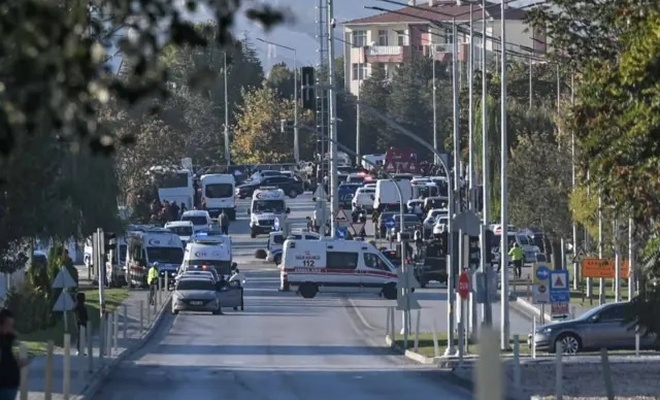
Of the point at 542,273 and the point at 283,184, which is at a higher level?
the point at 283,184

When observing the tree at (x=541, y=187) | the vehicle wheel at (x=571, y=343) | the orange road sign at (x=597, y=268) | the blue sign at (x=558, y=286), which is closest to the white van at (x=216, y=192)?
the tree at (x=541, y=187)

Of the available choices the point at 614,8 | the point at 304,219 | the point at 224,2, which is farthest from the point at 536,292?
the point at 304,219

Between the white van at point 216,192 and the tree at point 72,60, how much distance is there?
91.7 m

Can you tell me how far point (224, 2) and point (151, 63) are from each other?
62 cm

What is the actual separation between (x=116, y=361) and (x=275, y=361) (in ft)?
12.1

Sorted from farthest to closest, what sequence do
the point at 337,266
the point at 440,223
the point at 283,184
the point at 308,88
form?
the point at 283,184 → the point at 440,223 → the point at 337,266 → the point at 308,88

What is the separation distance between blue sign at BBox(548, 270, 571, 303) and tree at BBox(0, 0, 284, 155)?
2791cm

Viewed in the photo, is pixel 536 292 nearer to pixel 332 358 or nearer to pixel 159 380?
pixel 332 358

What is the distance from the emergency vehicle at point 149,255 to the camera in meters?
64.2

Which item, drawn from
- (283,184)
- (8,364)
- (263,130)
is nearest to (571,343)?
(8,364)

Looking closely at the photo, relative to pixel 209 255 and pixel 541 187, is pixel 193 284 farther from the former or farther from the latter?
pixel 541 187

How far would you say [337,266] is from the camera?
193 ft

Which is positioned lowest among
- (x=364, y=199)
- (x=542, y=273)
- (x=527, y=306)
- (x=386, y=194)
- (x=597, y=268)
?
(x=527, y=306)

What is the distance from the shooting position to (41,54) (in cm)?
550
